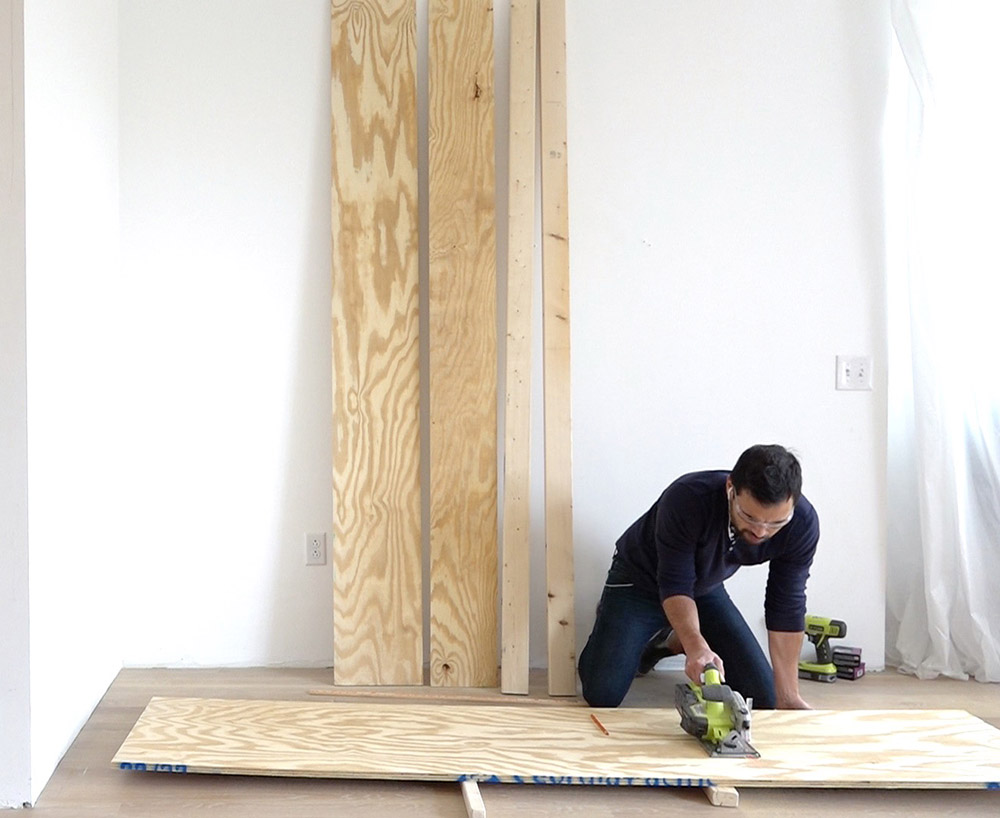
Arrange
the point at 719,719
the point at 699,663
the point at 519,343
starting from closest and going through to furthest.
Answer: the point at 719,719 < the point at 699,663 < the point at 519,343

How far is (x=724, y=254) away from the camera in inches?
148

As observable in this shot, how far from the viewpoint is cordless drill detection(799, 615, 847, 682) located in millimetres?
3666

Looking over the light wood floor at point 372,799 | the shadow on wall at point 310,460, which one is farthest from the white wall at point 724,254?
the light wood floor at point 372,799

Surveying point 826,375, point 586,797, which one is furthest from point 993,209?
point 586,797

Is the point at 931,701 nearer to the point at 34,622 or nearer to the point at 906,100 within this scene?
the point at 906,100

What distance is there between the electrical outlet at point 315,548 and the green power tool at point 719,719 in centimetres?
144

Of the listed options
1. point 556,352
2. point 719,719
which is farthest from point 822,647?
point 556,352

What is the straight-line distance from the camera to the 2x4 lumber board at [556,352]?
11.6 feet

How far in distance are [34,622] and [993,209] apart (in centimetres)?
326

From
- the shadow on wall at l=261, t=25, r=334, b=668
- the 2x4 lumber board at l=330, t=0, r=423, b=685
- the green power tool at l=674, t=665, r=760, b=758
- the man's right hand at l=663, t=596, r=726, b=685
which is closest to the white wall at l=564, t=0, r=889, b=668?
the 2x4 lumber board at l=330, t=0, r=423, b=685

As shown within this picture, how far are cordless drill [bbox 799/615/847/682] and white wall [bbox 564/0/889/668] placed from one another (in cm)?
20

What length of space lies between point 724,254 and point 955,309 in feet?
2.63

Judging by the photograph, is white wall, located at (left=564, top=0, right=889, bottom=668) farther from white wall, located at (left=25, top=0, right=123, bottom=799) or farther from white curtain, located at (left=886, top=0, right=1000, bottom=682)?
white wall, located at (left=25, top=0, right=123, bottom=799)

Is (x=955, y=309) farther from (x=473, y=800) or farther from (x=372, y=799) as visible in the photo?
(x=372, y=799)
